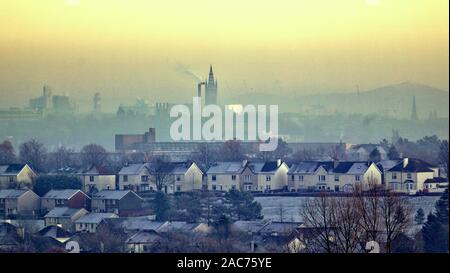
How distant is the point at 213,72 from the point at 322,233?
4.97ft

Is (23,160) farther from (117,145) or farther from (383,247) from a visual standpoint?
(383,247)

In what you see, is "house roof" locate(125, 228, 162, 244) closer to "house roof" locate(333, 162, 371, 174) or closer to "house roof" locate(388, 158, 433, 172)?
"house roof" locate(333, 162, 371, 174)

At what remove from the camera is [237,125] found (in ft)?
30.9

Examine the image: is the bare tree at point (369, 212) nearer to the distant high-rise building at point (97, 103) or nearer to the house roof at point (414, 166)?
the house roof at point (414, 166)

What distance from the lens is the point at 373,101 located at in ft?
34.3

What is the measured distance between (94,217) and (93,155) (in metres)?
0.91

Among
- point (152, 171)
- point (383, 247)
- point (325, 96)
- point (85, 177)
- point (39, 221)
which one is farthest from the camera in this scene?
point (152, 171)

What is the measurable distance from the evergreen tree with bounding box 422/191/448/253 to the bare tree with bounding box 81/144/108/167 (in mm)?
3354

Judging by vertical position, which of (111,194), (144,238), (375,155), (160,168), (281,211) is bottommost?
(144,238)

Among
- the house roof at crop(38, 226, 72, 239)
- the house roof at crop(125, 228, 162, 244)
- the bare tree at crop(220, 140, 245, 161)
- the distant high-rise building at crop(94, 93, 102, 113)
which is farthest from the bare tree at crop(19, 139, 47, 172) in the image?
the bare tree at crop(220, 140, 245, 161)

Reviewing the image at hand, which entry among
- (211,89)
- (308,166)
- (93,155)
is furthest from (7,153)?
(308,166)

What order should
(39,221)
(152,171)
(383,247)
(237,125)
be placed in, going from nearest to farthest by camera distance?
(383,247)
(237,125)
(39,221)
(152,171)

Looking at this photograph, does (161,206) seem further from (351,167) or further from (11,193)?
(351,167)

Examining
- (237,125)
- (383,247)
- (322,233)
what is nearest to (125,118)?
(237,125)
